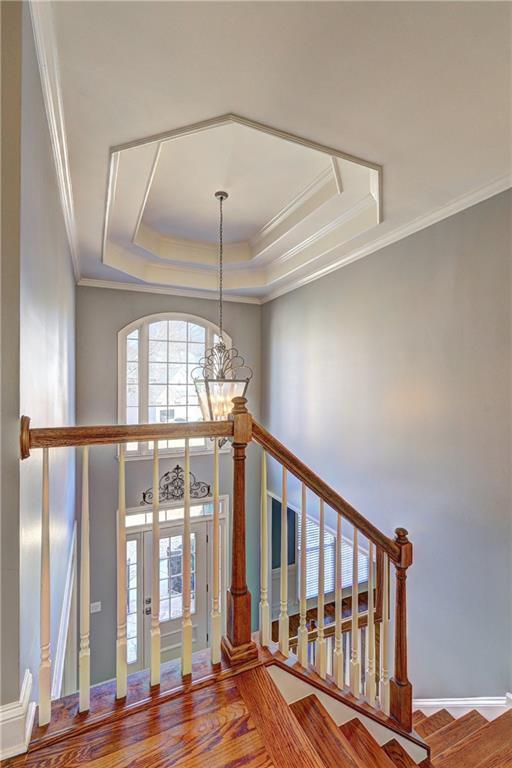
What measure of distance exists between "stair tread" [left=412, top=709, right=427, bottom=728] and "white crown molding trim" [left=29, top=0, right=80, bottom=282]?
404 cm

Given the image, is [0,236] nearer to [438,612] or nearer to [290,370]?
[438,612]

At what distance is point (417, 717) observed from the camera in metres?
2.53

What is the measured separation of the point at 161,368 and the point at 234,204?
2.28 m

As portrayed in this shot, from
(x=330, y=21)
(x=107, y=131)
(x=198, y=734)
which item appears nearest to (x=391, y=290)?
(x=330, y=21)

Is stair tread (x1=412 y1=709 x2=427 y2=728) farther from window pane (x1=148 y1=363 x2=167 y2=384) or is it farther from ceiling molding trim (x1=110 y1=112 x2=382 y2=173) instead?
window pane (x1=148 y1=363 x2=167 y2=384)

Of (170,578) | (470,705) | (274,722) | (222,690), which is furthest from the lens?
(170,578)

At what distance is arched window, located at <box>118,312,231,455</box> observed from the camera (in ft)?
15.2

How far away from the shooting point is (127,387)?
462 cm

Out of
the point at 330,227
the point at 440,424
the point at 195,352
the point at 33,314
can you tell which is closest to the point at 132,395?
the point at 195,352

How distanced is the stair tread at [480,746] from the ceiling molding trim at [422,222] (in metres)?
3.16

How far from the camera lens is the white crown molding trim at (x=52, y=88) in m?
1.29

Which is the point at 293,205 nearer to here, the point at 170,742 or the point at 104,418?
the point at 104,418

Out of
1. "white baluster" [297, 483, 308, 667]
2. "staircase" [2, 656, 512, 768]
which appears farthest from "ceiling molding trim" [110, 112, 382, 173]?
"staircase" [2, 656, 512, 768]

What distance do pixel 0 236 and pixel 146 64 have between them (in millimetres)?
1041
